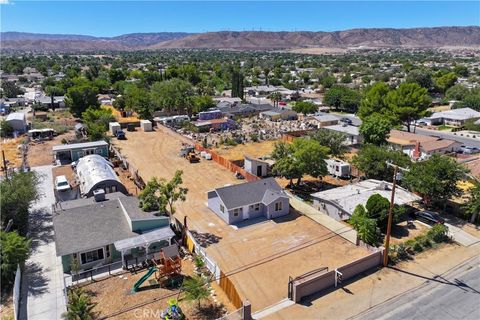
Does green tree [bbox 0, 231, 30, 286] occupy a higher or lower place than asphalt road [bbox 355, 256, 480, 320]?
higher

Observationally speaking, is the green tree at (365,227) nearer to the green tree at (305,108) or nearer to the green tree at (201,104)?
the green tree at (305,108)

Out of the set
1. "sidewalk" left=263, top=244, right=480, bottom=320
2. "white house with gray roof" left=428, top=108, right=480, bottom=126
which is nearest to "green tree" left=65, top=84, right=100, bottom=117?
"sidewalk" left=263, top=244, right=480, bottom=320

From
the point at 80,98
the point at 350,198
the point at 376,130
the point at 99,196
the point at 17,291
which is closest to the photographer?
the point at 17,291

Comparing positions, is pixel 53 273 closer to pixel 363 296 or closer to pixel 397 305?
pixel 363 296

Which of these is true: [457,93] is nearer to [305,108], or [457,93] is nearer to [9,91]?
[305,108]

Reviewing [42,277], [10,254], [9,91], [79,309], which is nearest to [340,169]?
[42,277]

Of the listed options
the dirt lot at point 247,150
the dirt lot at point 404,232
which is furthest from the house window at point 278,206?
the dirt lot at point 247,150

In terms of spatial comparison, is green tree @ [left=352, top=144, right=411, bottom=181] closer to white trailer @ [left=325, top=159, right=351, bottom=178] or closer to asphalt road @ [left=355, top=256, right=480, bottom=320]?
white trailer @ [left=325, top=159, right=351, bottom=178]
